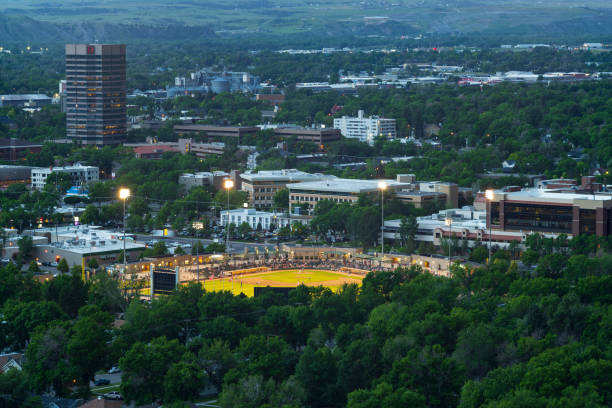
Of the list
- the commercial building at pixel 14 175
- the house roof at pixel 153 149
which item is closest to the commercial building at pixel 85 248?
the commercial building at pixel 14 175

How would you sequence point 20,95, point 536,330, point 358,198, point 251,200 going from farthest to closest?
point 20,95 < point 251,200 < point 358,198 < point 536,330

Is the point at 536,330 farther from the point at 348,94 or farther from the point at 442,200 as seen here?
the point at 348,94

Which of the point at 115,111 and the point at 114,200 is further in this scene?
the point at 115,111

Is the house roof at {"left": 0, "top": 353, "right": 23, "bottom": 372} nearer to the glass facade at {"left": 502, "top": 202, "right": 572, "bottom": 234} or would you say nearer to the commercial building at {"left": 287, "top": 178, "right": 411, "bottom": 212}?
the glass facade at {"left": 502, "top": 202, "right": 572, "bottom": 234}

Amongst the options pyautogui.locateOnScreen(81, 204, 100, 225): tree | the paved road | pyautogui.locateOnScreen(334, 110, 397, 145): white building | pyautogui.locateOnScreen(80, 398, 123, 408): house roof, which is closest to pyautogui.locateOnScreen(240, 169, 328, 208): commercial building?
pyautogui.locateOnScreen(81, 204, 100, 225): tree

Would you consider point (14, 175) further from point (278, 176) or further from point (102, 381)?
point (102, 381)

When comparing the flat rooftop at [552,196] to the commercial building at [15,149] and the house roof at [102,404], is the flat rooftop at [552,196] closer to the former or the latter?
the house roof at [102,404]

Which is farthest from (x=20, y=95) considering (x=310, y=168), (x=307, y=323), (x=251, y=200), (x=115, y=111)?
(x=307, y=323)
